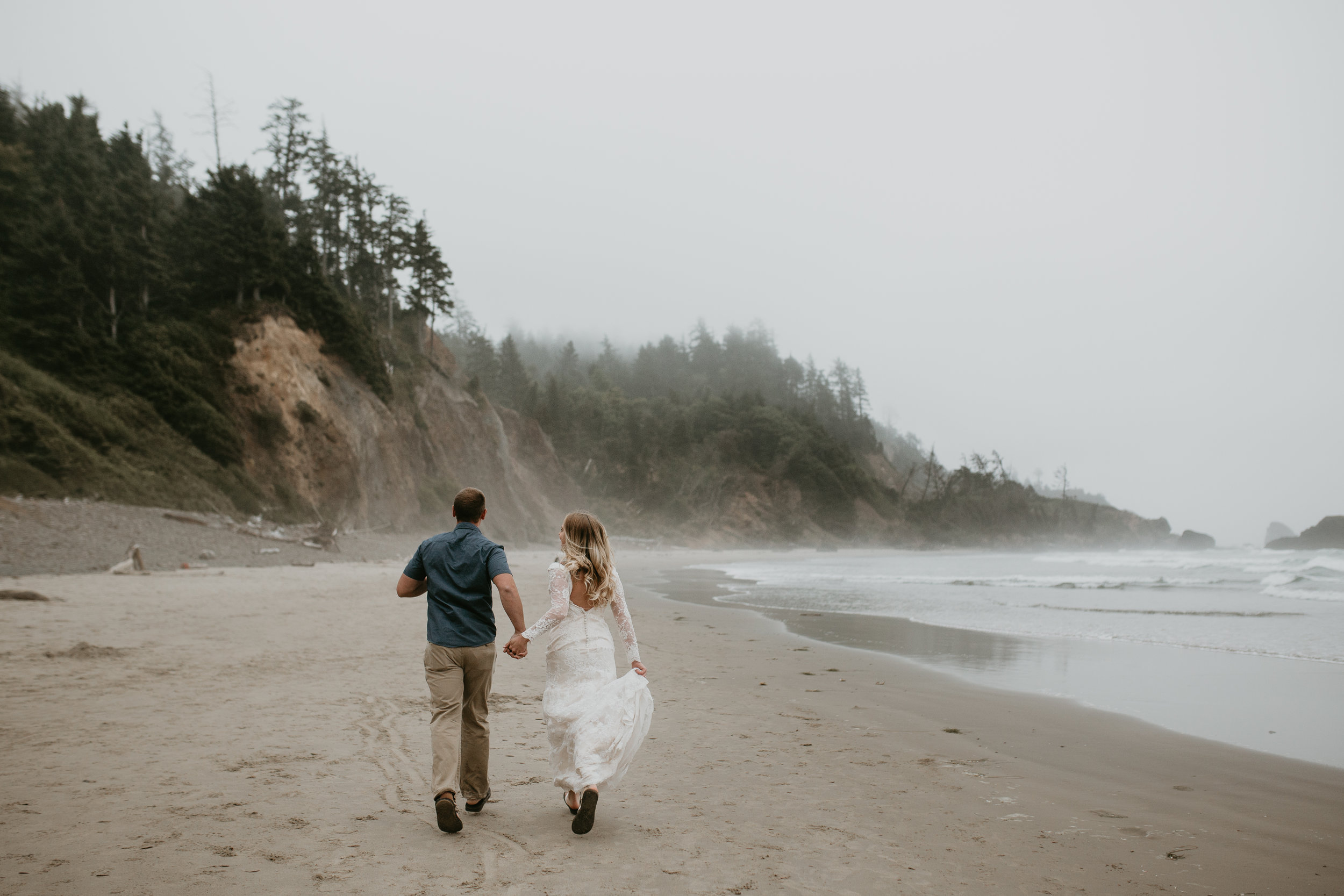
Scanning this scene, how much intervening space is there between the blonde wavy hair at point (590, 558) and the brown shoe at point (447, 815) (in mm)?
1190

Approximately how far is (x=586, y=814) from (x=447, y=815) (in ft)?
2.23

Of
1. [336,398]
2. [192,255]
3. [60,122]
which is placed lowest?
[336,398]

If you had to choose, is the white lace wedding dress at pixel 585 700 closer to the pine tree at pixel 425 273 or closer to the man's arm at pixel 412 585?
the man's arm at pixel 412 585

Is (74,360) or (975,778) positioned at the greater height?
(74,360)

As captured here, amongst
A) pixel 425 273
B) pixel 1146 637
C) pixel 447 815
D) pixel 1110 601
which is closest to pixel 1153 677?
pixel 1146 637

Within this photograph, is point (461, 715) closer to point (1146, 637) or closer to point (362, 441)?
point (1146, 637)

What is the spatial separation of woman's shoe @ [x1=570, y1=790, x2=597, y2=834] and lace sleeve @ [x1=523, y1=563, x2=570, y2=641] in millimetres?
833

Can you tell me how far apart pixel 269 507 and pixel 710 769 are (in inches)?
879

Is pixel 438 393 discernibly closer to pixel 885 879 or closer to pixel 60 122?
pixel 60 122

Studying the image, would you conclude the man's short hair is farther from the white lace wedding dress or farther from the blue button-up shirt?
the white lace wedding dress

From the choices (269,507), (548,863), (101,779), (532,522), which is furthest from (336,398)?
(548,863)

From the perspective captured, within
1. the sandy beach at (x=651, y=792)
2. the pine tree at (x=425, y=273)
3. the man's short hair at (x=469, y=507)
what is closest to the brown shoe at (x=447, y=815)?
the sandy beach at (x=651, y=792)

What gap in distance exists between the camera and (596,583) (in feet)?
13.0

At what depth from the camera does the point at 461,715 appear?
12.5 feet
